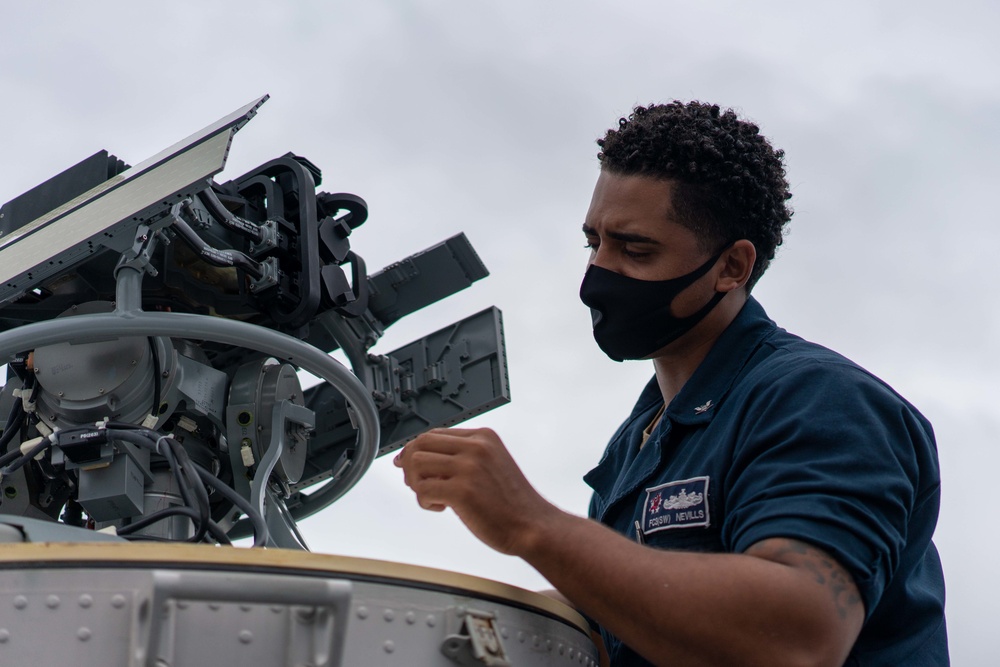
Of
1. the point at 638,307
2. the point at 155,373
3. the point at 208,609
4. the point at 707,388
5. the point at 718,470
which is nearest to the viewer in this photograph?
the point at 208,609

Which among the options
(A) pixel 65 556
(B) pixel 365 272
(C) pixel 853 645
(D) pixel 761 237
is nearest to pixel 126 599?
(A) pixel 65 556

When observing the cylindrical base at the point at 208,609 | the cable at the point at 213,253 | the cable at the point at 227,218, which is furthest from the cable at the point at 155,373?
the cylindrical base at the point at 208,609

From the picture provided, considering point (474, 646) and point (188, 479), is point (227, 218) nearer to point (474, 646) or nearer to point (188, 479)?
point (188, 479)

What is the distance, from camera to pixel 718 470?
9.51 ft

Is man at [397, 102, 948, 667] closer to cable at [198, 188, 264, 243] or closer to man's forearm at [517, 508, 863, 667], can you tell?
man's forearm at [517, 508, 863, 667]

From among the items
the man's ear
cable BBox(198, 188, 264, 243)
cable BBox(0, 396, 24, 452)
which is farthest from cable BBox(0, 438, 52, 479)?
the man's ear

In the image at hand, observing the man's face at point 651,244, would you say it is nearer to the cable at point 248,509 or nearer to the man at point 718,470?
the man at point 718,470

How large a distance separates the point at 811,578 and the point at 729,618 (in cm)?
19

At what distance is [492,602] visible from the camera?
2.76 meters

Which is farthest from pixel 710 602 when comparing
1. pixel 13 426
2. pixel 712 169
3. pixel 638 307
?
pixel 13 426

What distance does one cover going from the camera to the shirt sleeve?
248cm

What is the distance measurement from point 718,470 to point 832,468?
379mm

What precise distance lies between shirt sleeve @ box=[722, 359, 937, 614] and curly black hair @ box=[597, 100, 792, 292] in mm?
730

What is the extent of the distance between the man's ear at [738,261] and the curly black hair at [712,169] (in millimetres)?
37
